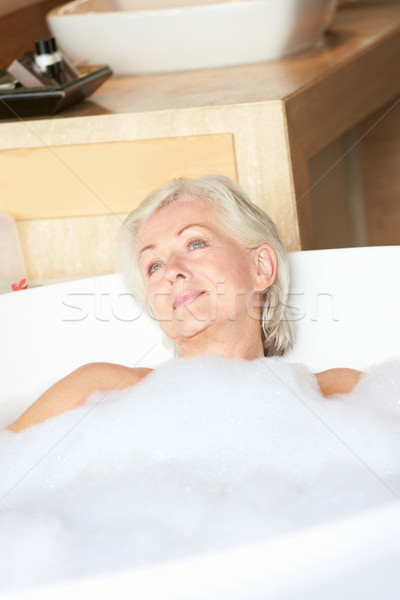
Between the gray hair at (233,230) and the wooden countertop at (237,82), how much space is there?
278 millimetres

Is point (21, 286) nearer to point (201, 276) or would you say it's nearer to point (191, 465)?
point (201, 276)

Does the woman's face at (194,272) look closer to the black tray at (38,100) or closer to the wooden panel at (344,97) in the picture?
the wooden panel at (344,97)

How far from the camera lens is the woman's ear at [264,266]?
54.1 inches

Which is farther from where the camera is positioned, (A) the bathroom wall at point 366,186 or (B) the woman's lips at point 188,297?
(A) the bathroom wall at point 366,186

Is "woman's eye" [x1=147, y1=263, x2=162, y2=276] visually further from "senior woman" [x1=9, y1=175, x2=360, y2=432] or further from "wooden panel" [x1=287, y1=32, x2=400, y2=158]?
"wooden panel" [x1=287, y1=32, x2=400, y2=158]

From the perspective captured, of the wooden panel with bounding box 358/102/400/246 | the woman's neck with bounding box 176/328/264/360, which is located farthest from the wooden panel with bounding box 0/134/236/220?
the wooden panel with bounding box 358/102/400/246

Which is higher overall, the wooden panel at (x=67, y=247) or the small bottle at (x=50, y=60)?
the small bottle at (x=50, y=60)

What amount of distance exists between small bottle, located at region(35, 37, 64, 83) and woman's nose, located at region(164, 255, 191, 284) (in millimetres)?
685

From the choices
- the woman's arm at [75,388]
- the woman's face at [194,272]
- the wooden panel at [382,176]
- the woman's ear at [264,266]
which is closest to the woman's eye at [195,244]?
the woman's face at [194,272]

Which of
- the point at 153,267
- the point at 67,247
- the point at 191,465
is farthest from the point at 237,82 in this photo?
the point at 191,465

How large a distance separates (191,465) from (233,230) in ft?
1.30

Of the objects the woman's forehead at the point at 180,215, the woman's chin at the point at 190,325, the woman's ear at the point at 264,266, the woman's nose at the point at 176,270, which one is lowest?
the woman's chin at the point at 190,325

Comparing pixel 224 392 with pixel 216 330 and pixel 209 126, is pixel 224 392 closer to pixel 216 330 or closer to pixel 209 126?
pixel 216 330

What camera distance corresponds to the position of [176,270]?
128cm
